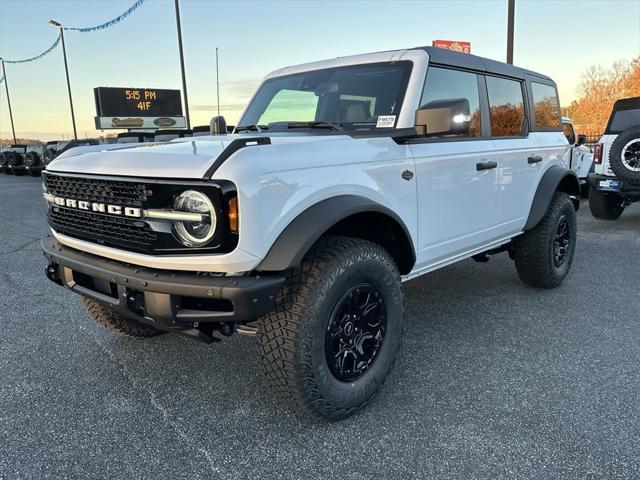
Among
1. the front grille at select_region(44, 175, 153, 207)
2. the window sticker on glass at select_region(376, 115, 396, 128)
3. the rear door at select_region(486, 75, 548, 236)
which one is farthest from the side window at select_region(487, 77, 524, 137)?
the front grille at select_region(44, 175, 153, 207)

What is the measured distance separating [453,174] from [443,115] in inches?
26.8

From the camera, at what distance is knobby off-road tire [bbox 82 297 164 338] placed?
337 centimetres

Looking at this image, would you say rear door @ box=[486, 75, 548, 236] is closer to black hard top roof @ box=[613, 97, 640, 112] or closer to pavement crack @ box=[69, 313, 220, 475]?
pavement crack @ box=[69, 313, 220, 475]

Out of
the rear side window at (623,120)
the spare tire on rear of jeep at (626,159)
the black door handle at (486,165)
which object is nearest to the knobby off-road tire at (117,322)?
the black door handle at (486,165)

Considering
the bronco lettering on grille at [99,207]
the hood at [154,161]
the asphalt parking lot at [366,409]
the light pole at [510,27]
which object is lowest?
the asphalt parking lot at [366,409]

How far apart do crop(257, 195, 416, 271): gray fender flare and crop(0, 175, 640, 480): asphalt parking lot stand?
0.90 m

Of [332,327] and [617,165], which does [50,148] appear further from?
[332,327]

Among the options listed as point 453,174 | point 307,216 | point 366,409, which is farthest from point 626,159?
point 307,216

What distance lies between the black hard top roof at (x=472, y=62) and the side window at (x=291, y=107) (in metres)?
0.85

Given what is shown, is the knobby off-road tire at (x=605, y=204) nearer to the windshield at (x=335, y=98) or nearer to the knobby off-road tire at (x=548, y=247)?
the knobby off-road tire at (x=548, y=247)

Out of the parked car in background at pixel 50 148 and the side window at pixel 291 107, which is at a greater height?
the side window at pixel 291 107

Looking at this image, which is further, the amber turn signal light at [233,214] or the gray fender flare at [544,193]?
the gray fender flare at [544,193]

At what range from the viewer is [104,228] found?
2.52 metres

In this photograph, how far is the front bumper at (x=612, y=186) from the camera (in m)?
7.47
